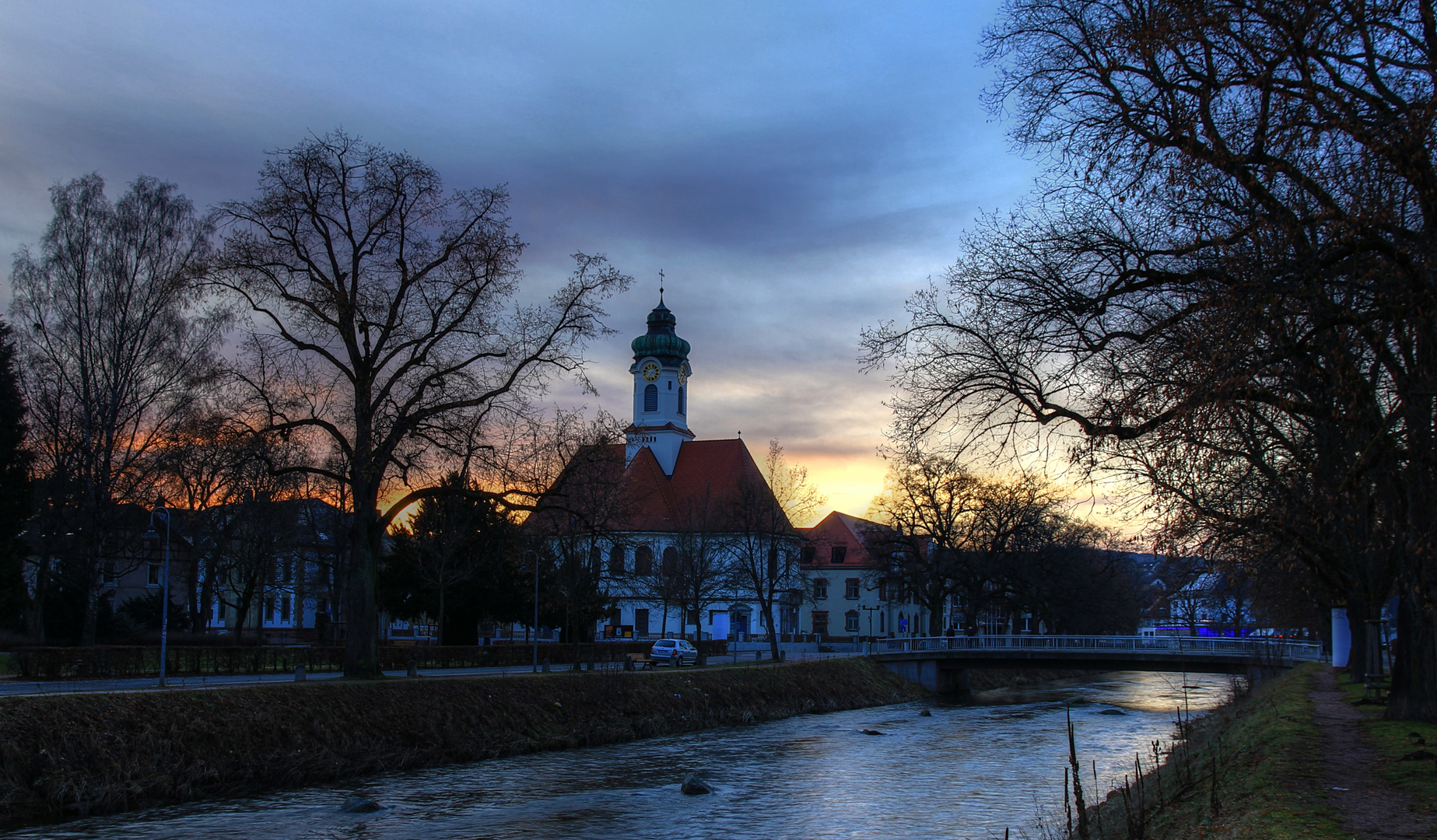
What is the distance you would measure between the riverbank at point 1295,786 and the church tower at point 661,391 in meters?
62.6

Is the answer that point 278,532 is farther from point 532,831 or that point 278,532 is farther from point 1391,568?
point 1391,568

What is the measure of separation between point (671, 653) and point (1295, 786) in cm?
3978

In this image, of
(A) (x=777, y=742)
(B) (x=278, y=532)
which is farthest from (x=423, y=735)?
(B) (x=278, y=532)

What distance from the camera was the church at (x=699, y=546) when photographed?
187 ft

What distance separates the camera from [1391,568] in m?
24.7

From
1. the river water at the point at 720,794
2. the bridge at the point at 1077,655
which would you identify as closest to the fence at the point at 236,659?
the river water at the point at 720,794

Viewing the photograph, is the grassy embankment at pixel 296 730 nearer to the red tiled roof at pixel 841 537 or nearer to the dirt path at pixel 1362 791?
the dirt path at pixel 1362 791

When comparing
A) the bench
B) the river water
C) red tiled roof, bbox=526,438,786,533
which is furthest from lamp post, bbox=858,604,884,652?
the river water

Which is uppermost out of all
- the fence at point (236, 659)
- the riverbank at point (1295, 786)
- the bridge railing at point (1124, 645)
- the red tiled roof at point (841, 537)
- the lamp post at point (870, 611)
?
the red tiled roof at point (841, 537)

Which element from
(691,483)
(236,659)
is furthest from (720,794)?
(691,483)

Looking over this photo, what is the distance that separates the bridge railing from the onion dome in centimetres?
3268

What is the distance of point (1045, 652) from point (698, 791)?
3562 centimetres

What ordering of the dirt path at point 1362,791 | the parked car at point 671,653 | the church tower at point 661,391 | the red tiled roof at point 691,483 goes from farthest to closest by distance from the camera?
1. the church tower at point 661,391
2. the red tiled roof at point 691,483
3. the parked car at point 671,653
4. the dirt path at point 1362,791

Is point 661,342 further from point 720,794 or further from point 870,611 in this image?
point 720,794
